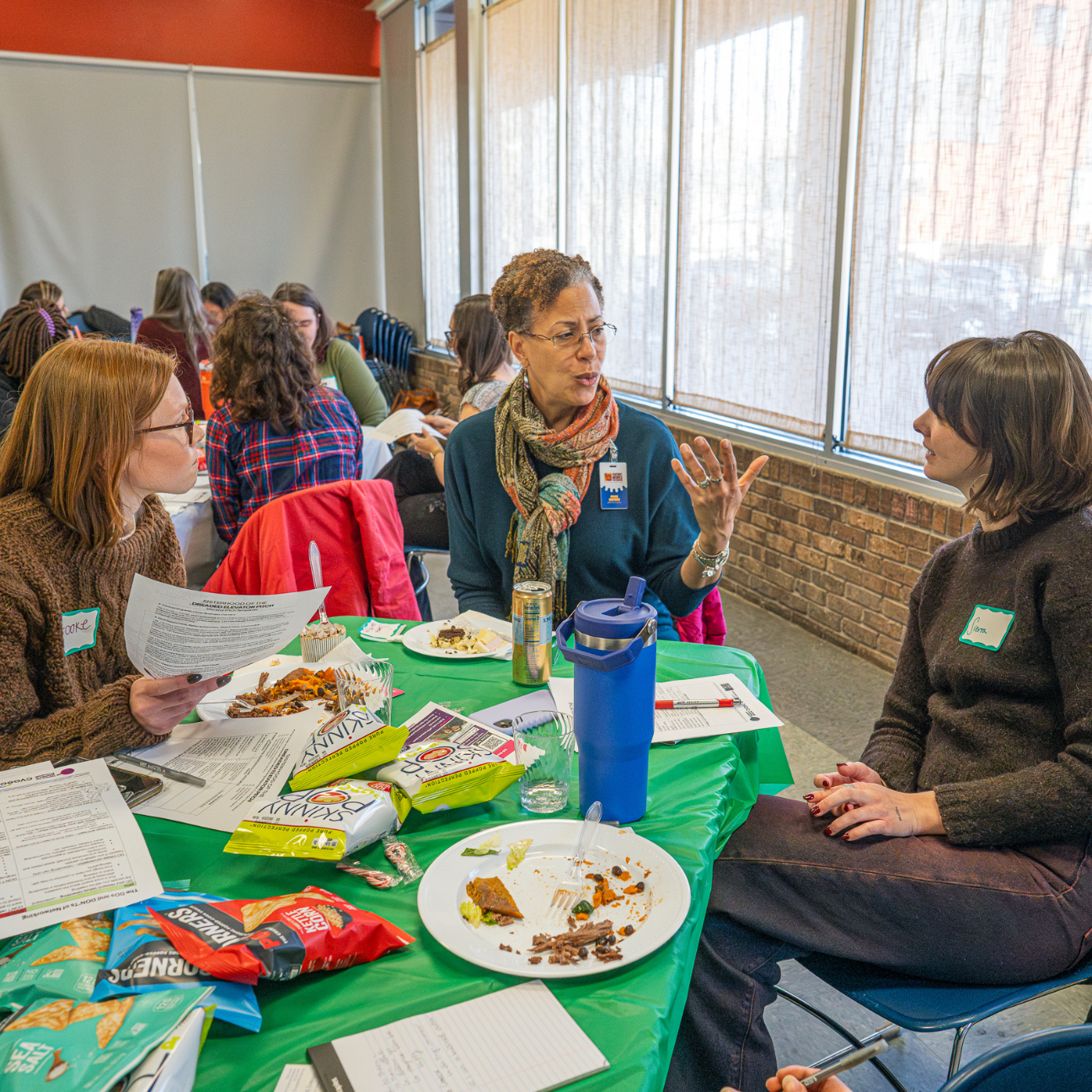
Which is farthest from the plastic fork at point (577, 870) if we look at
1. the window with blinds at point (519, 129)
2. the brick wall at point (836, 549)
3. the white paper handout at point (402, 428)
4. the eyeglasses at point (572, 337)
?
the window with blinds at point (519, 129)

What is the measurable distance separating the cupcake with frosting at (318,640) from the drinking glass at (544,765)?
0.55 metres

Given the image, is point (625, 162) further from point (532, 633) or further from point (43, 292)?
point (532, 633)

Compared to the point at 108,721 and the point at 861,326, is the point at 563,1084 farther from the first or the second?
the point at 861,326

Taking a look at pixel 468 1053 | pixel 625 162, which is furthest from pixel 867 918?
pixel 625 162

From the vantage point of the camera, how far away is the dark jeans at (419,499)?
127 inches

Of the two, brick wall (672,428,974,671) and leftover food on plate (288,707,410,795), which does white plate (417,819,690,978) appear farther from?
brick wall (672,428,974,671)

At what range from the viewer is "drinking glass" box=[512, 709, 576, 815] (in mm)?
1172

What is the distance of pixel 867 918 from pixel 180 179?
9.06 metres

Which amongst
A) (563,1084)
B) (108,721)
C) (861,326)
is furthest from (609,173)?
(563,1084)

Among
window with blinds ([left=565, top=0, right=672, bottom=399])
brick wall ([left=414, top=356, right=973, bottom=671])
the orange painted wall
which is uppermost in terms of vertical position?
the orange painted wall

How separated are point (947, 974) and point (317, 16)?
380 inches

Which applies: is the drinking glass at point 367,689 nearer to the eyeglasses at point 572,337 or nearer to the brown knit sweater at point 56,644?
Answer: the brown knit sweater at point 56,644

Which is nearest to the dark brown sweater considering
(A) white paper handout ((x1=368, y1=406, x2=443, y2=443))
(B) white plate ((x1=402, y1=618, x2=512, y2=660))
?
(B) white plate ((x1=402, y1=618, x2=512, y2=660))

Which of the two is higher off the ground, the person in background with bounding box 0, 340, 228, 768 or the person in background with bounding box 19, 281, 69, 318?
the person in background with bounding box 19, 281, 69, 318
